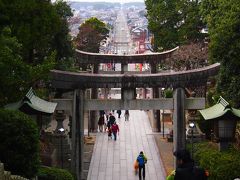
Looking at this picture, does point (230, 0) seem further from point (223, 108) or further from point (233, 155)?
point (233, 155)

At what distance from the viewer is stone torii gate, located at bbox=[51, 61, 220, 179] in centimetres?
2516

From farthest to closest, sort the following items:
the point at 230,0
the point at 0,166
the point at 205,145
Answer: the point at 230,0 < the point at 205,145 < the point at 0,166

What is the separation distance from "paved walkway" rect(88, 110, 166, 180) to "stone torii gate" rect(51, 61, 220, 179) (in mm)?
1854

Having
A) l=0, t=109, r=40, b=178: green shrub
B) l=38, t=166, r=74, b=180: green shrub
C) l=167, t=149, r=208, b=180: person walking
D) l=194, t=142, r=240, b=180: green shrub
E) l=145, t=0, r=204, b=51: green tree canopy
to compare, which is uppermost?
l=145, t=0, r=204, b=51: green tree canopy

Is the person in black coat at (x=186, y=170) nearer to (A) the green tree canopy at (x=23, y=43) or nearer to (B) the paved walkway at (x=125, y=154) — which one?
(A) the green tree canopy at (x=23, y=43)

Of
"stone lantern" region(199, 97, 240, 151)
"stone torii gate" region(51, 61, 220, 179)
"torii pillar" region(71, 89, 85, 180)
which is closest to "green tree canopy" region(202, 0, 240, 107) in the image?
"stone torii gate" region(51, 61, 220, 179)

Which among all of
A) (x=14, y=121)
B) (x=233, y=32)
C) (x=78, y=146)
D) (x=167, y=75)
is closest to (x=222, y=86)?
(x=233, y=32)

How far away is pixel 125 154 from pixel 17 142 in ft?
49.2

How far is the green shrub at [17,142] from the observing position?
661 inches

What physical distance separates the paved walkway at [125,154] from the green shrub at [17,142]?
30.4ft

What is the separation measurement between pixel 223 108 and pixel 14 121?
7.90m

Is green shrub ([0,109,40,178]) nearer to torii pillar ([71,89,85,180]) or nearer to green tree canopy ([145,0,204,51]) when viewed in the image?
torii pillar ([71,89,85,180])

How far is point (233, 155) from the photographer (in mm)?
19625

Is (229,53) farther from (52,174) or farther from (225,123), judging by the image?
(52,174)
